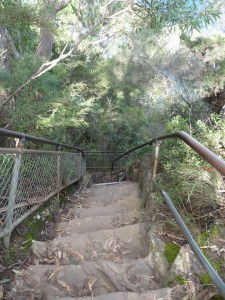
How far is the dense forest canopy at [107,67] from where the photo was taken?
4312mm

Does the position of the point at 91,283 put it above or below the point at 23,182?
below

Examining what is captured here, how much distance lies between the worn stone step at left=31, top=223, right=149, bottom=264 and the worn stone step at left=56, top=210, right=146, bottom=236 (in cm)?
46

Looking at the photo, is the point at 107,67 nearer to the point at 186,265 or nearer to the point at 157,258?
the point at 157,258

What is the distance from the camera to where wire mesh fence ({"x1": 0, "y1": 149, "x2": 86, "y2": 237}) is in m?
2.24

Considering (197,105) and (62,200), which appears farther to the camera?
(197,105)

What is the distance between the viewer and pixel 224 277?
156 cm

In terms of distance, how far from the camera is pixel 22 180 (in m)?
2.69

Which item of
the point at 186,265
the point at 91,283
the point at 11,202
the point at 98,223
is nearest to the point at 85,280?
the point at 91,283

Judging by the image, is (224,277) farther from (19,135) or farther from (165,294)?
(19,135)

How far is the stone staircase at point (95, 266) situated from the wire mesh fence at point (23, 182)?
0.39 meters

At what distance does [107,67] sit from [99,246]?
11005mm

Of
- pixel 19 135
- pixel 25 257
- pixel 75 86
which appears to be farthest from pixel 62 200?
pixel 75 86

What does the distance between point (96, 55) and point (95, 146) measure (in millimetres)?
4277

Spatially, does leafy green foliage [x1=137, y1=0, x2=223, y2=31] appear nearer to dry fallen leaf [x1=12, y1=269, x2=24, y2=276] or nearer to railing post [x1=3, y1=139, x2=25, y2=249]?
railing post [x1=3, y1=139, x2=25, y2=249]
